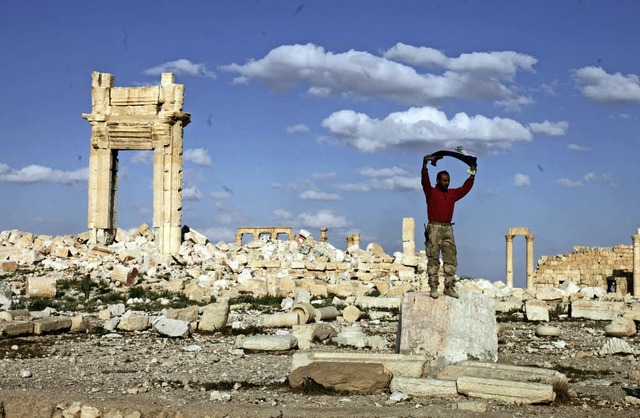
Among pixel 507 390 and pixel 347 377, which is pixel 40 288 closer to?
pixel 347 377

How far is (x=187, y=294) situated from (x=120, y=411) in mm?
13372

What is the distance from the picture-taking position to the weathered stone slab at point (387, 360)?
366 inches

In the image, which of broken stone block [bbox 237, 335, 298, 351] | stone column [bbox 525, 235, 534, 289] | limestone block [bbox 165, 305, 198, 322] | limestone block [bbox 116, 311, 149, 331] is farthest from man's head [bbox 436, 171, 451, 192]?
stone column [bbox 525, 235, 534, 289]

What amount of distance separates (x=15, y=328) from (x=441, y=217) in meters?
7.80

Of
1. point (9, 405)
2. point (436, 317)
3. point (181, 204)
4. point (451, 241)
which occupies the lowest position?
point (9, 405)

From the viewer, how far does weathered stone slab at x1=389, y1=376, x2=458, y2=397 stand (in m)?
8.70

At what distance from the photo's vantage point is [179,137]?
28812mm

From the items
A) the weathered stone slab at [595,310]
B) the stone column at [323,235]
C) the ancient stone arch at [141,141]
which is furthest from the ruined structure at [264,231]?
the weathered stone slab at [595,310]

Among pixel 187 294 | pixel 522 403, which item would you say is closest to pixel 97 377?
pixel 522 403

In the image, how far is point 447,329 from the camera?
976 cm

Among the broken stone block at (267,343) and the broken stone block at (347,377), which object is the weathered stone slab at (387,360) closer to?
the broken stone block at (347,377)

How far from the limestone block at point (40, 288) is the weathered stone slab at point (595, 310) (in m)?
13.2

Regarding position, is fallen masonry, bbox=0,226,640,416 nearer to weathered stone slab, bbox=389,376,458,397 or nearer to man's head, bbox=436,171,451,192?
weathered stone slab, bbox=389,376,458,397

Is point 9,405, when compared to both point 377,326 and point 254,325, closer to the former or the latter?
point 254,325
